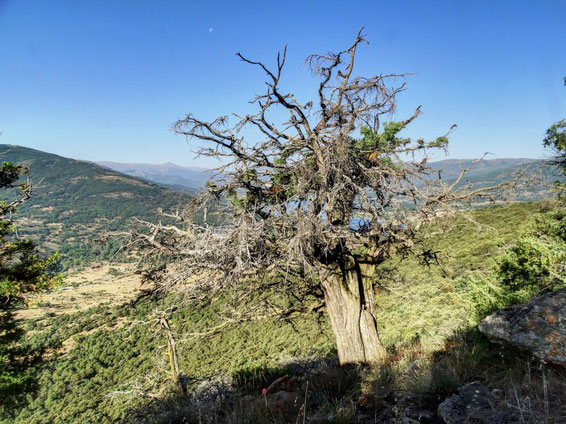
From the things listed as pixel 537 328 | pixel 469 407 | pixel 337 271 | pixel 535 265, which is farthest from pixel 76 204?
pixel 537 328

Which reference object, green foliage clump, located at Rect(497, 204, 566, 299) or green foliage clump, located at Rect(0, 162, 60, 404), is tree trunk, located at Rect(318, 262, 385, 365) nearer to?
green foliage clump, located at Rect(497, 204, 566, 299)

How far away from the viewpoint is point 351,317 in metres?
5.59

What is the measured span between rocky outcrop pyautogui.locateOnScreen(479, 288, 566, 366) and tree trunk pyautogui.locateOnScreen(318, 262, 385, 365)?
2404mm

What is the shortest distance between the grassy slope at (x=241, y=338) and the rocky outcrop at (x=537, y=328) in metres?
1.89

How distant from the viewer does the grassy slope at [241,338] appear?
8.41m

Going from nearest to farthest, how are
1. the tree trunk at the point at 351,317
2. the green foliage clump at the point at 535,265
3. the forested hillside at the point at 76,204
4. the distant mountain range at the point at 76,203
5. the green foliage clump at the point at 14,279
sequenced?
the green foliage clump at the point at 535,265 < the tree trunk at the point at 351,317 < the green foliage clump at the point at 14,279 < the forested hillside at the point at 76,204 < the distant mountain range at the point at 76,203

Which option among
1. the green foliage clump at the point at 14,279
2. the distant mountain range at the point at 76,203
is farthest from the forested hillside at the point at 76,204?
the green foliage clump at the point at 14,279

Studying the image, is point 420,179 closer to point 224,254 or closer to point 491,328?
point 491,328

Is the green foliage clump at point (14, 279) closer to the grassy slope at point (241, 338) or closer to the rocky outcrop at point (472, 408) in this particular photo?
the grassy slope at point (241, 338)

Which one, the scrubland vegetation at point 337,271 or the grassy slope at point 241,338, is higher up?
the scrubland vegetation at point 337,271

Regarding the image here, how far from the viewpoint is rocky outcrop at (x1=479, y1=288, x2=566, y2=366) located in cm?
279

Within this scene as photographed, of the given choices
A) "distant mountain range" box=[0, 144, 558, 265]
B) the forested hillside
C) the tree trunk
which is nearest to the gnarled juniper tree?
the tree trunk

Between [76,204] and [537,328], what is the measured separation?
142672mm

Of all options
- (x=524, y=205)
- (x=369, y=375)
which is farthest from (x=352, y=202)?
(x=524, y=205)
